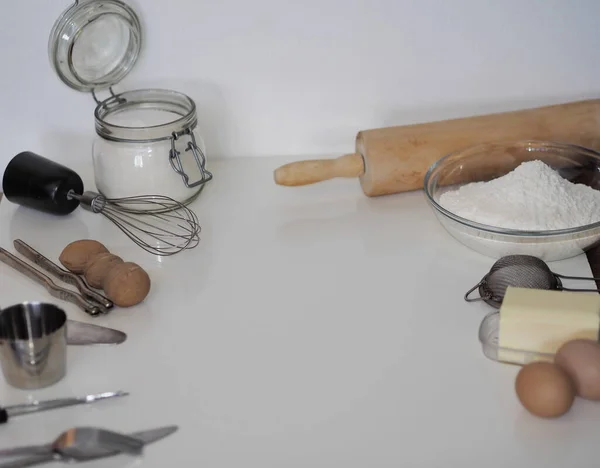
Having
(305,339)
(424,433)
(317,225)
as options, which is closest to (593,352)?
(424,433)

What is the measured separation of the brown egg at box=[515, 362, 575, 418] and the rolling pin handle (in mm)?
452

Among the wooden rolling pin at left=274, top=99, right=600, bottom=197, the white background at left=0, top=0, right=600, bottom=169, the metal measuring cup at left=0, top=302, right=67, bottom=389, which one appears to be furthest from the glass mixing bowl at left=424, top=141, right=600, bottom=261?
the metal measuring cup at left=0, top=302, right=67, bottom=389

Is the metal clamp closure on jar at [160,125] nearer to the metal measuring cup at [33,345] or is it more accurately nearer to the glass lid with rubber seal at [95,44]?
the glass lid with rubber seal at [95,44]

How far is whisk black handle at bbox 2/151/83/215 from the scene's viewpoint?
3.34 feet

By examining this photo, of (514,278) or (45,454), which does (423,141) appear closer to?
(514,278)

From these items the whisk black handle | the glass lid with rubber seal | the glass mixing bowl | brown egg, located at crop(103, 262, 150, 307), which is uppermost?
the glass lid with rubber seal

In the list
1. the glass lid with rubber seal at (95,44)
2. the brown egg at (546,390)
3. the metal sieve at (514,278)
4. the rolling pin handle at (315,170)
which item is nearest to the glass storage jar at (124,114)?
the glass lid with rubber seal at (95,44)

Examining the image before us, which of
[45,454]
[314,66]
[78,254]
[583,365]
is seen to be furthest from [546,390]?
[314,66]

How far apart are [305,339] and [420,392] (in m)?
0.14

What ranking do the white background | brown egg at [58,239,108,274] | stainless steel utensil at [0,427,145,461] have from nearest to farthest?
stainless steel utensil at [0,427,145,461], brown egg at [58,239,108,274], the white background

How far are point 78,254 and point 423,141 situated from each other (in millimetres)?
486

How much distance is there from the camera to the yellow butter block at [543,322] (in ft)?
2.39

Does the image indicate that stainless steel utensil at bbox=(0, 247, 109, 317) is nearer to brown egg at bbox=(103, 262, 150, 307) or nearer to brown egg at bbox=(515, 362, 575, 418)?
brown egg at bbox=(103, 262, 150, 307)

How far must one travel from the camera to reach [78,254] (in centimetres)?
90
